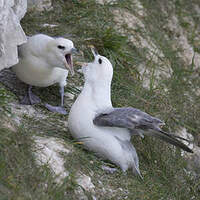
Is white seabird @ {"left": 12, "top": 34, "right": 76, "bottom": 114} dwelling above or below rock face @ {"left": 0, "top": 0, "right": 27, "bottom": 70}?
below

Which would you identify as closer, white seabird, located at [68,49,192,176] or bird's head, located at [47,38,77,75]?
white seabird, located at [68,49,192,176]

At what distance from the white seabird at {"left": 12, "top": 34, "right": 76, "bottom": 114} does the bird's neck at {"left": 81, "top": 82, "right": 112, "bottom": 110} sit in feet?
0.80

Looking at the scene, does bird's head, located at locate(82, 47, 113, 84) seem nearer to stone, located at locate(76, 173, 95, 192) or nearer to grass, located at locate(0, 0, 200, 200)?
grass, located at locate(0, 0, 200, 200)

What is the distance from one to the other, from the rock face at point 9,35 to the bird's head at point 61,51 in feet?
0.99

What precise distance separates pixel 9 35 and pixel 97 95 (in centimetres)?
93

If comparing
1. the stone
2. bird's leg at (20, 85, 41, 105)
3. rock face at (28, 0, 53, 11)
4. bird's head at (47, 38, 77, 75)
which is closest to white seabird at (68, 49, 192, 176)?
bird's head at (47, 38, 77, 75)

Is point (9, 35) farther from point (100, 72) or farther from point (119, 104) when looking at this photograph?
point (119, 104)

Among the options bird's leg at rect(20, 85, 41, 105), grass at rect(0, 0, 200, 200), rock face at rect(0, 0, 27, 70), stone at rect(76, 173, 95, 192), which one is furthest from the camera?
bird's leg at rect(20, 85, 41, 105)

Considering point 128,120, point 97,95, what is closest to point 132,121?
point 128,120

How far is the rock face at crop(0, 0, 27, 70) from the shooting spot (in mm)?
4227

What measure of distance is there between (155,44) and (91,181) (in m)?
3.46

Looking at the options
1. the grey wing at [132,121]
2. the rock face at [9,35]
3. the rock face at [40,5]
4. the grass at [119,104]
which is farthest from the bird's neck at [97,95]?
the rock face at [40,5]

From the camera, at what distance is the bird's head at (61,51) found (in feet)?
15.7

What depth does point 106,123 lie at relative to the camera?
444cm
